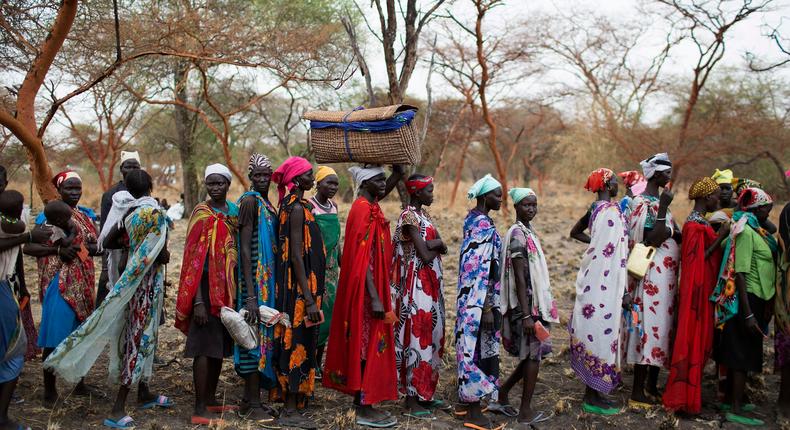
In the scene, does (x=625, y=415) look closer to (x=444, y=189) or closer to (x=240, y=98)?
(x=240, y=98)

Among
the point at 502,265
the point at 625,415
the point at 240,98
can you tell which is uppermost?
the point at 240,98

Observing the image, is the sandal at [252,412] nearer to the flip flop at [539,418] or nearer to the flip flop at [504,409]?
the flip flop at [504,409]

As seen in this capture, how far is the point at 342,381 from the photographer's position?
431 centimetres

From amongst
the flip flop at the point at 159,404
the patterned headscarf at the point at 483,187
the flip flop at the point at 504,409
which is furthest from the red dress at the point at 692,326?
the flip flop at the point at 159,404

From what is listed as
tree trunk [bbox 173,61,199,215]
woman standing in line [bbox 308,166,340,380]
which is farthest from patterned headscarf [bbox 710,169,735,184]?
tree trunk [bbox 173,61,199,215]

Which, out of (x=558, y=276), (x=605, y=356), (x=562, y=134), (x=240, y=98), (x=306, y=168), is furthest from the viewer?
(x=562, y=134)

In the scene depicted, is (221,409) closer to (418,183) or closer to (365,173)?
(365,173)

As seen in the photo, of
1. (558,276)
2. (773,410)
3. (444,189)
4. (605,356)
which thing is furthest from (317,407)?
(444,189)

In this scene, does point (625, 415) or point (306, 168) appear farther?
point (625, 415)

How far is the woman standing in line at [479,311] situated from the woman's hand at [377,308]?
21.2 inches

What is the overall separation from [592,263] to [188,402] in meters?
3.09

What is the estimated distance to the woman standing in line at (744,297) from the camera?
4453 millimetres

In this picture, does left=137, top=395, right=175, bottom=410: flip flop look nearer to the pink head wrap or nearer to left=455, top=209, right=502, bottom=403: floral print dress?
Answer: the pink head wrap

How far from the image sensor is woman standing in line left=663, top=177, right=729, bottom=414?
450cm
